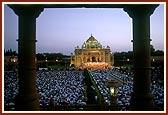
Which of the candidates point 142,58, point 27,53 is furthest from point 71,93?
point 142,58

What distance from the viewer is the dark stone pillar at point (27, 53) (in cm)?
443

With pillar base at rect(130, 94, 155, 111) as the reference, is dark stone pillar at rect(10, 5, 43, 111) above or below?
above

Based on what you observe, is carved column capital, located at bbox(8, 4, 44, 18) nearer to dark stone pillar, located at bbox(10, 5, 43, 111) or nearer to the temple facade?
dark stone pillar, located at bbox(10, 5, 43, 111)

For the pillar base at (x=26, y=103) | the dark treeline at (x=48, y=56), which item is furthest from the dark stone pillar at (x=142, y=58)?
the dark treeline at (x=48, y=56)

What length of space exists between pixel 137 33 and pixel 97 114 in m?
2.04

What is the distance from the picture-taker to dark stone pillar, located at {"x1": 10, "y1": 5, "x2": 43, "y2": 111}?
4.43 m

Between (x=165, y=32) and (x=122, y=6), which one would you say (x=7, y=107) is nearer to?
(x=122, y=6)

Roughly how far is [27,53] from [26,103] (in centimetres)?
Answer: 81

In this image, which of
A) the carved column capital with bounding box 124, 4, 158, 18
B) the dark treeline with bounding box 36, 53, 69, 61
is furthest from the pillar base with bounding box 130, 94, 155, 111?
the dark treeline with bounding box 36, 53, 69, 61

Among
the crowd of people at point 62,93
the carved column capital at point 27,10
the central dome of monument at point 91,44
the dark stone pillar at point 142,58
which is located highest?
the central dome of monument at point 91,44

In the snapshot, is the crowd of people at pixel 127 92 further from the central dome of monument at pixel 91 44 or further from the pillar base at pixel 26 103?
the central dome of monument at pixel 91 44

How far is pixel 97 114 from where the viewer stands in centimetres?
294

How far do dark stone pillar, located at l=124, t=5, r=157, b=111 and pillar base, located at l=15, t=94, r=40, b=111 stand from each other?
1646mm

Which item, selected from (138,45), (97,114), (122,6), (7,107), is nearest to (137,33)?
(138,45)
